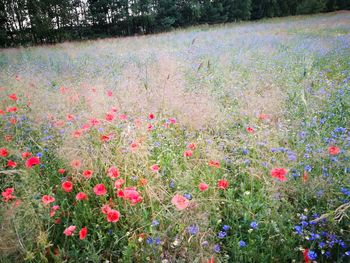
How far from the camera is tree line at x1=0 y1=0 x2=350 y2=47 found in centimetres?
1791

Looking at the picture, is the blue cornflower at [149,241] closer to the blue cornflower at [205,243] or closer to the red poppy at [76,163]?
the blue cornflower at [205,243]

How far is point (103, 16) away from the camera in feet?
74.9

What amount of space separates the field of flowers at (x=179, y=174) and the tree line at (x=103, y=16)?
657 inches

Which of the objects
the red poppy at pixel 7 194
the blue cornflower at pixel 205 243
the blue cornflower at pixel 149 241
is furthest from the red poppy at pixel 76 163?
the blue cornflower at pixel 205 243

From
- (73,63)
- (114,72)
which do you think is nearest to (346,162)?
Answer: (114,72)

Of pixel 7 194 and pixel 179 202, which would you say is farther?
pixel 7 194

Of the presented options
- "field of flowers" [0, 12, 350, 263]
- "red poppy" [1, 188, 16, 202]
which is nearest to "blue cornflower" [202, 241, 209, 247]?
"field of flowers" [0, 12, 350, 263]

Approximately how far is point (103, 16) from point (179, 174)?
80.2ft

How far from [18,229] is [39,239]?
0.57ft

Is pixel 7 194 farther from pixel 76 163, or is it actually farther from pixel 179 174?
pixel 179 174

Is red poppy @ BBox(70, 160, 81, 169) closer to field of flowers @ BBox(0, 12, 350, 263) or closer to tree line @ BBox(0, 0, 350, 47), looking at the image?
field of flowers @ BBox(0, 12, 350, 263)

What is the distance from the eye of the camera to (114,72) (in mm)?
6117

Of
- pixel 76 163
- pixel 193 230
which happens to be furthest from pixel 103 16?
pixel 193 230

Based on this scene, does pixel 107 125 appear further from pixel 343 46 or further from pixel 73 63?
pixel 343 46
